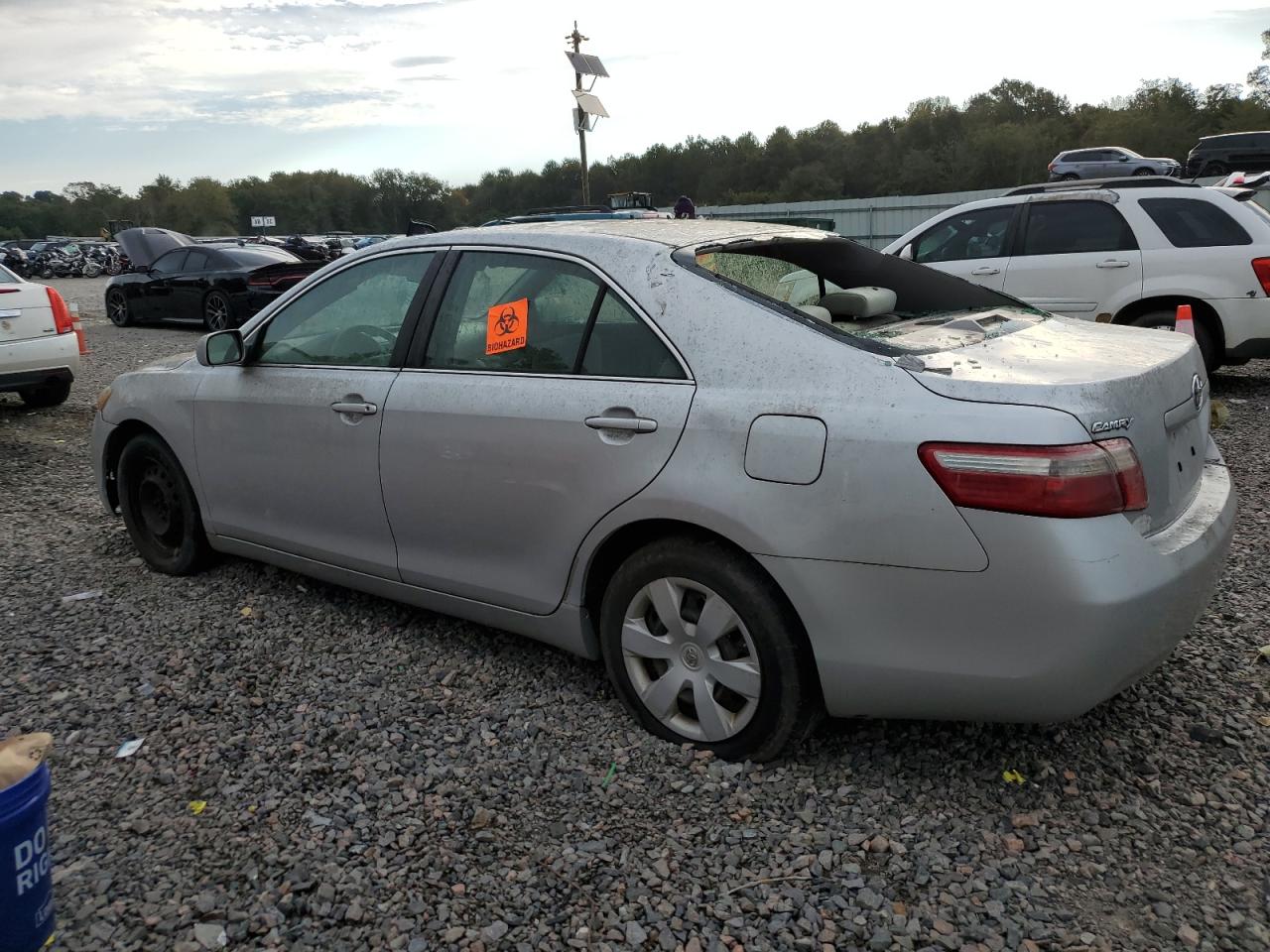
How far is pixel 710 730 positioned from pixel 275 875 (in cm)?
122

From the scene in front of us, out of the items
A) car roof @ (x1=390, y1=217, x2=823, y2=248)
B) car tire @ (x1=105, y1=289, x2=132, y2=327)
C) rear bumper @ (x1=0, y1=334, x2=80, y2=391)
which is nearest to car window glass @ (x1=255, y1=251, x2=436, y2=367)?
car roof @ (x1=390, y1=217, x2=823, y2=248)

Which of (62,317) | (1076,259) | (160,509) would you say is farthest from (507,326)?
(62,317)

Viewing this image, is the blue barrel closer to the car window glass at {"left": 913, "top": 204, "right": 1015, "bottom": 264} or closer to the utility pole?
the car window glass at {"left": 913, "top": 204, "right": 1015, "bottom": 264}

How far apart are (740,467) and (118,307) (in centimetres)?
1852

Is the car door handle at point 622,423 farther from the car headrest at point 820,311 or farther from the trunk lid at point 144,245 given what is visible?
the trunk lid at point 144,245

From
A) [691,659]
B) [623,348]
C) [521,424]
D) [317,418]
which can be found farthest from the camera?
[317,418]

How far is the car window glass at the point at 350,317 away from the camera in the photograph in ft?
12.4

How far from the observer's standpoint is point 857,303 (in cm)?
362

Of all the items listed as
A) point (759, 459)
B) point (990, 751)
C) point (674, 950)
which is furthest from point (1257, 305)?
point (674, 950)

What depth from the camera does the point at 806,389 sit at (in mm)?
2695

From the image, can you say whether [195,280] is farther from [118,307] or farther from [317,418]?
[317,418]

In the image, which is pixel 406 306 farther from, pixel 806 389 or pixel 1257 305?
pixel 1257 305

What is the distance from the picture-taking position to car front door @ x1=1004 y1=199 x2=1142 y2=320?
823 cm

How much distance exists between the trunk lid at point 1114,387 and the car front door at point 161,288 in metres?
16.8
